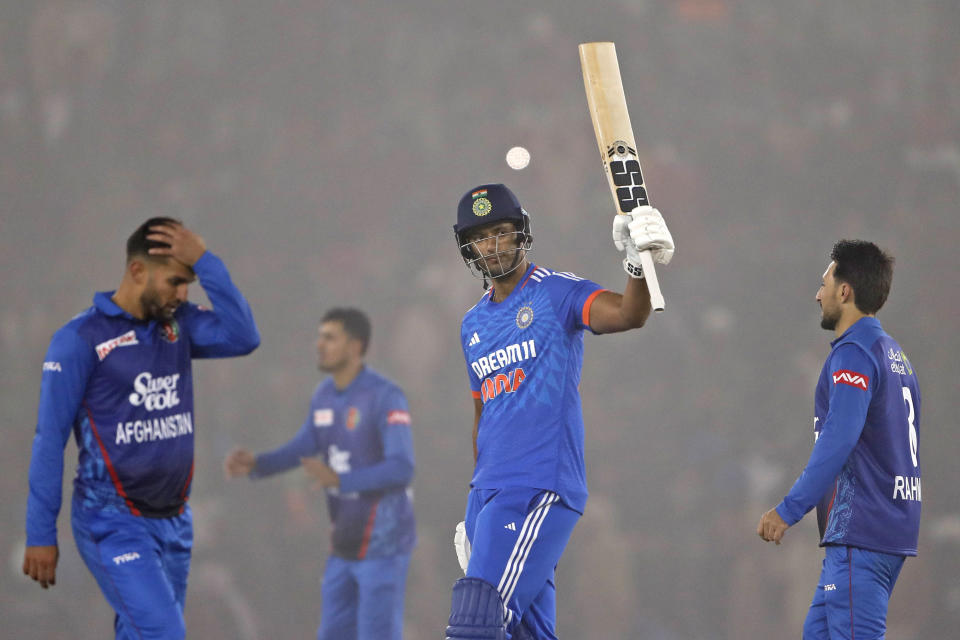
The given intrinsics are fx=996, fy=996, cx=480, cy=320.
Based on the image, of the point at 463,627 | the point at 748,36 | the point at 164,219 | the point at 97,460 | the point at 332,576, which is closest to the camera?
the point at 463,627

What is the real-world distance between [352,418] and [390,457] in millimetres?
433

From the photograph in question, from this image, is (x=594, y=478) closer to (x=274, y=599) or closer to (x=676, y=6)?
(x=274, y=599)

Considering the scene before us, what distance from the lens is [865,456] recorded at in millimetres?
3312

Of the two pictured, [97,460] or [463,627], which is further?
[97,460]

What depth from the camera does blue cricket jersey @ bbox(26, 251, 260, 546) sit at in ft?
11.0

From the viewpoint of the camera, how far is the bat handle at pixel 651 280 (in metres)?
2.79

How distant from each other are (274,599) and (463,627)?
14.6 ft

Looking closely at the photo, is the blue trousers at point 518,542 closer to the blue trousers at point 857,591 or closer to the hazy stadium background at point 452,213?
the blue trousers at point 857,591

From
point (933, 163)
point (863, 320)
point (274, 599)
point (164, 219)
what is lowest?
point (274, 599)

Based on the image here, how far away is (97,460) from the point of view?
3.42m

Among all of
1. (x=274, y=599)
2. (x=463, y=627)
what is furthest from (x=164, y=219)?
(x=274, y=599)

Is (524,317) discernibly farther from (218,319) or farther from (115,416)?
(115,416)

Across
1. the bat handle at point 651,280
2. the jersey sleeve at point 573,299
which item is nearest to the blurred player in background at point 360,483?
the jersey sleeve at point 573,299

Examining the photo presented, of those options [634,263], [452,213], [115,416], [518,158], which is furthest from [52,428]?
[518,158]
